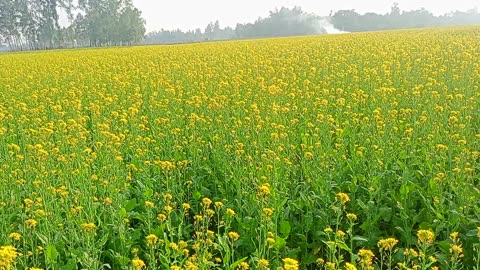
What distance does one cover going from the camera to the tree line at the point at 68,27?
266 ft

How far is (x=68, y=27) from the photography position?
8606 centimetres

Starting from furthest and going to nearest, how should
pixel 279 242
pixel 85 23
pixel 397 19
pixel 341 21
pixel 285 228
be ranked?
pixel 341 21 → pixel 397 19 → pixel 85 23 → pixel 285 228 → pixel 279 242

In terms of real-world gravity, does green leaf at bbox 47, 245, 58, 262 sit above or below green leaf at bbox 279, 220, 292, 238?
above

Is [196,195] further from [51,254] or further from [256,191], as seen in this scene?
[51,254]

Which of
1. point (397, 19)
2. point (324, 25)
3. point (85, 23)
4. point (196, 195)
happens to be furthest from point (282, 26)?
point (196, 195)

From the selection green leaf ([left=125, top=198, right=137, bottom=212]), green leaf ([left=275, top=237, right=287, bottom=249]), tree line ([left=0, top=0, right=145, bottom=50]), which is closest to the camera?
green leaf ([left=275, top=237, right=287, bottom=249])

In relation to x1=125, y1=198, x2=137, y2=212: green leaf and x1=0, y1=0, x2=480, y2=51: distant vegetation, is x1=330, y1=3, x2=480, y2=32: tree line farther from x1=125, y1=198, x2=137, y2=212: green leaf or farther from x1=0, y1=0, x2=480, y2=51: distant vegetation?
x1=125, y1=198, x2=137, y2=212: green leaf

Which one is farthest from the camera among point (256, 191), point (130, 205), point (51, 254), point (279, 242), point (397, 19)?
point (397, 19)

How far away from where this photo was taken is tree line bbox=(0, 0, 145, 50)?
266 feet

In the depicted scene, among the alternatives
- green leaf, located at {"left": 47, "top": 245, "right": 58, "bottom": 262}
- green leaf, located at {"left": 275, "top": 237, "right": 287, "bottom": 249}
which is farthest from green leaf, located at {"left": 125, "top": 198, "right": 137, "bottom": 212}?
green leaf, located at {"left": 275, "top": 237, "right": 287, "bottom": 249}

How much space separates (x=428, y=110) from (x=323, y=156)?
8.00ft

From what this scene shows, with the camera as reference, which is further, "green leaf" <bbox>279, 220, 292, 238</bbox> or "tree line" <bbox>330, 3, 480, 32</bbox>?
"tree line" <bbox>330, 3, 480, 32</bbox>

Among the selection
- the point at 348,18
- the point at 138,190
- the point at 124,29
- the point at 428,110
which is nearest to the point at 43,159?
the point at 138,190

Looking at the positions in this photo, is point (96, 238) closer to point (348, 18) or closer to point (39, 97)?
point (39, 97)
